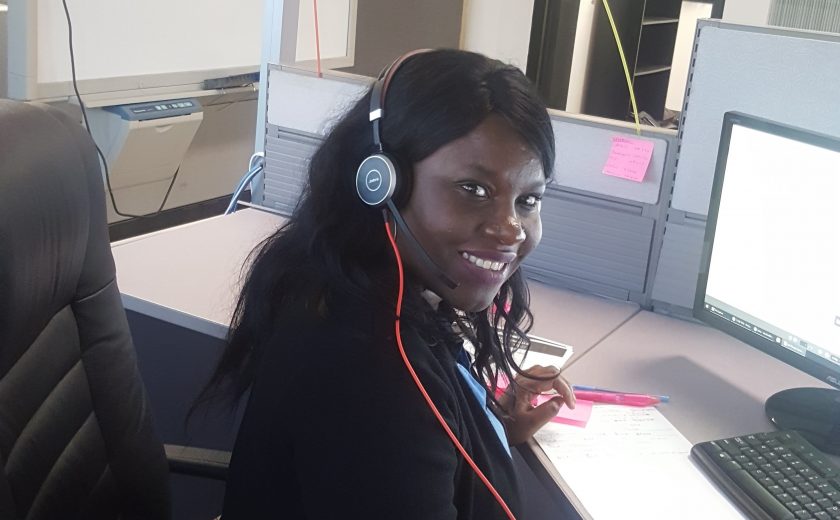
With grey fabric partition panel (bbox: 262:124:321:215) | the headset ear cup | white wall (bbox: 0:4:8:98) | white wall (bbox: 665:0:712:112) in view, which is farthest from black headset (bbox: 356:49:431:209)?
white wall (bbox: 665:0:712:112)

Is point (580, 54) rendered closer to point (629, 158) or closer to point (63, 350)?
point (629, 158)

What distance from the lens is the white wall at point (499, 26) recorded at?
3615 mm

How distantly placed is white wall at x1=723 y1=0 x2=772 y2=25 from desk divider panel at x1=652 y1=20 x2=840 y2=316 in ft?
4.82

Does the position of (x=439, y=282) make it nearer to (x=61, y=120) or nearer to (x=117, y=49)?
(x=61, y=120)

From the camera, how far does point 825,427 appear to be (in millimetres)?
1162

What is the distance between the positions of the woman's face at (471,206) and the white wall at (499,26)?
277 centimetres

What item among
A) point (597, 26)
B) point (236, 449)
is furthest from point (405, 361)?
point (597, 26)

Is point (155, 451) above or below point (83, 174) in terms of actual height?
below

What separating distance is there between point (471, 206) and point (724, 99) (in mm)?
799

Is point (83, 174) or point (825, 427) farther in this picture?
point (825, 427)

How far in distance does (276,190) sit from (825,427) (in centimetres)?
125

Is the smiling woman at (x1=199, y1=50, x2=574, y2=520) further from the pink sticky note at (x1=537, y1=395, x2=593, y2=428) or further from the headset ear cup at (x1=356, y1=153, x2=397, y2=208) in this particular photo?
the pink sticky note at (x1=537, y1=395, x2=593, y2=428)

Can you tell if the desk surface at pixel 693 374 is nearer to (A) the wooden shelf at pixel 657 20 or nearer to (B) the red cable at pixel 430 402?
(B) the red cable at pixel 430 402

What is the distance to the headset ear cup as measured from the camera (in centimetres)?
84
